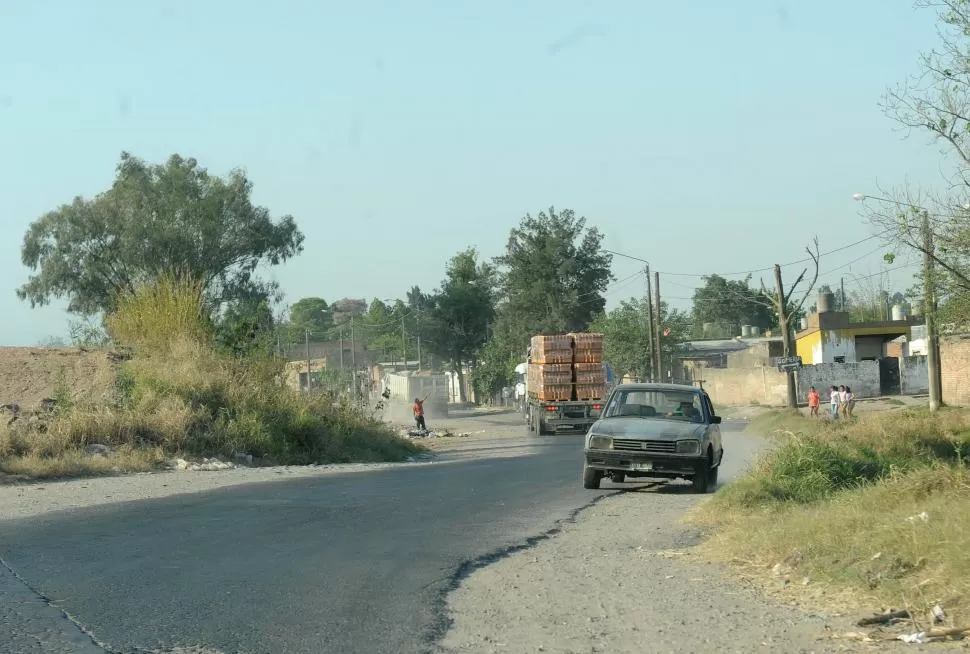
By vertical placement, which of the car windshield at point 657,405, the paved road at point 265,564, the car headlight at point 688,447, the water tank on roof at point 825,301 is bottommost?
the paved road at point 265,564

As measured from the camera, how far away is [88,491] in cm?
1703

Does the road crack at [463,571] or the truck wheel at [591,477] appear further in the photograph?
the truck wheel at [591,477]

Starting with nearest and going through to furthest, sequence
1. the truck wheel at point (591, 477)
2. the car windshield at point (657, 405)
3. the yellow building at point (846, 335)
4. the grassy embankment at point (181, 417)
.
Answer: the truck wheel at point (591, 477)
the car windshield at point (657, 405)
the grassy embankment at point (181, 417)
the yellow building at point (846, 335)

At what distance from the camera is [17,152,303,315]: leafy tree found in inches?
2146

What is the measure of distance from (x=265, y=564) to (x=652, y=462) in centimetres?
746

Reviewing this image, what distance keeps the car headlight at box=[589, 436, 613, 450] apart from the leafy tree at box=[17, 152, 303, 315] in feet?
131

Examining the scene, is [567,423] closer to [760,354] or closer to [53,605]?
[53,605]

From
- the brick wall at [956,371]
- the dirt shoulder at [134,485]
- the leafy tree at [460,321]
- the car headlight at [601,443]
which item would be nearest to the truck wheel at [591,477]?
the car headlight at [601,443]

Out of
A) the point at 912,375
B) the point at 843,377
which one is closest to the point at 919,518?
the point at 843,377

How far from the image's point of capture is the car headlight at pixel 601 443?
625 inches

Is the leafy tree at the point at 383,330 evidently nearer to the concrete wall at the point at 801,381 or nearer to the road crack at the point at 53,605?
the concrete wall at the point at 801,381

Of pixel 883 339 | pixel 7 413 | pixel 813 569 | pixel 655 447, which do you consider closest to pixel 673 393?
pixel 655 447

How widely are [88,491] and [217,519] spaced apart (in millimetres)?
5075

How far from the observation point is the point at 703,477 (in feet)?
52.6
